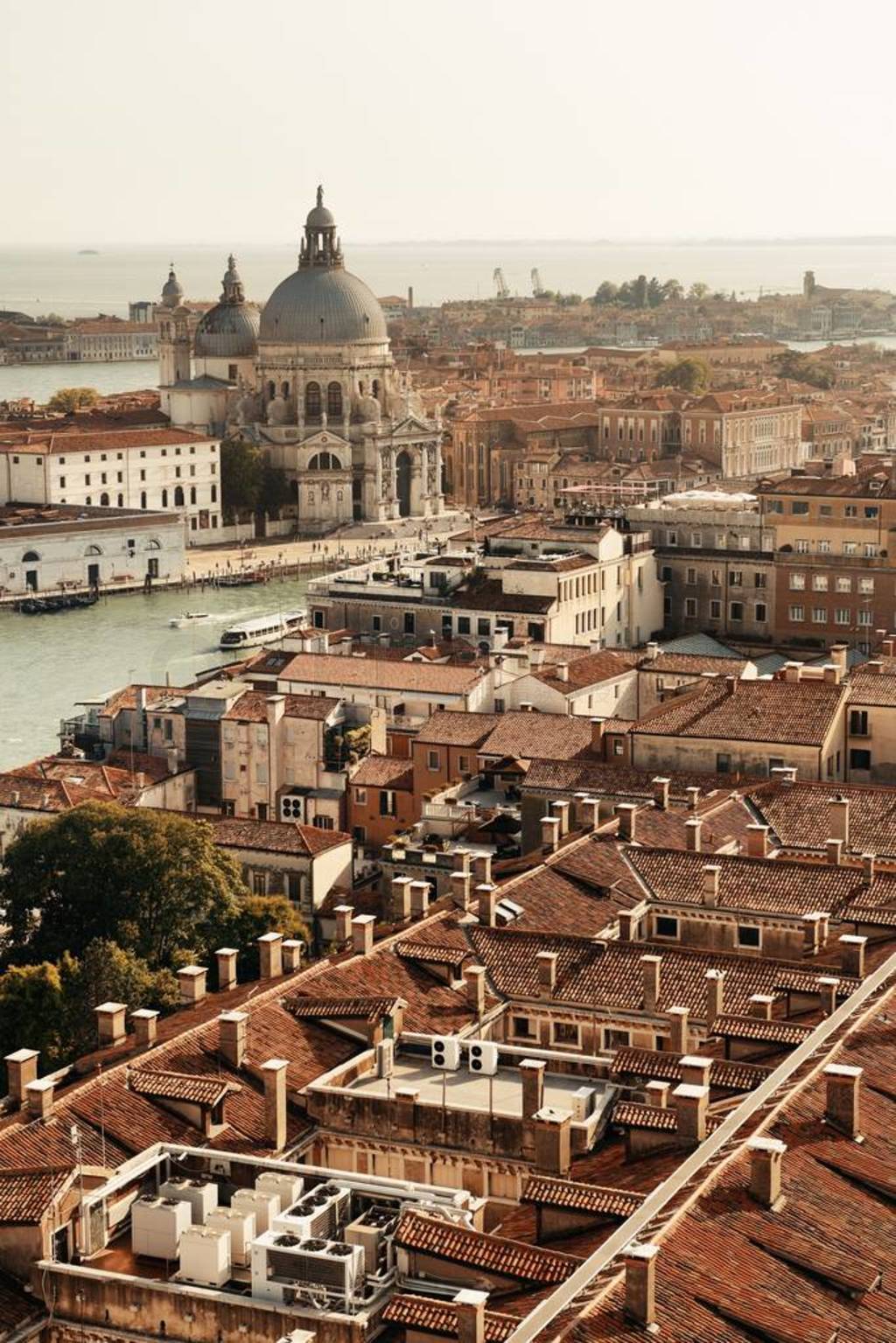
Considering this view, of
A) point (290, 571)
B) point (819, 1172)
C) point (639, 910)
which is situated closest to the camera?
point (819, 1172)

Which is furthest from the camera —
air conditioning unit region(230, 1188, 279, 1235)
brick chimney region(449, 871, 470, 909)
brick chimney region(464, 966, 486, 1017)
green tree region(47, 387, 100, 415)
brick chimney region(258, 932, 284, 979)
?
green tree region(47, 387, 100, 415)

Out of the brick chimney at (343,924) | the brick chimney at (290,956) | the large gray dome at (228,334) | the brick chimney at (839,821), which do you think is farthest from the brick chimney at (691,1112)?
the large gray dome at (228,334)

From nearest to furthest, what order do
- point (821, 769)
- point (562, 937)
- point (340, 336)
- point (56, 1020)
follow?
point (562, 937) → point (56, 1020) → point (821, 769) → point (340, 336)

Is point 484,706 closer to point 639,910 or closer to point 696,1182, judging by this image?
point 639,910

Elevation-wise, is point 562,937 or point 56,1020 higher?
point 562,937

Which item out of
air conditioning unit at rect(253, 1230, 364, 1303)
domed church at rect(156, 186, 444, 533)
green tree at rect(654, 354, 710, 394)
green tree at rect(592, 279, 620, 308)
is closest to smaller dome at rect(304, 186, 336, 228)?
domed church at rect(156, 186, 444, 533)

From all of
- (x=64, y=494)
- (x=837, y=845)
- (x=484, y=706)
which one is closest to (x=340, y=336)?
(x=64, y=494)

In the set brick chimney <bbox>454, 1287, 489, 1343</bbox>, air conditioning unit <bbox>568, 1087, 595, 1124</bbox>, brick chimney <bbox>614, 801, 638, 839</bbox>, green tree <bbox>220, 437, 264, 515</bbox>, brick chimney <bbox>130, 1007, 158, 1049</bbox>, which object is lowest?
green tree <bbox>220, 437, 264, 515</bbox>

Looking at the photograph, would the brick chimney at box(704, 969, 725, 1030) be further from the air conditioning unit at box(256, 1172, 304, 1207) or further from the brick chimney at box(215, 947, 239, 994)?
the air conditioning unit at box(256, 1172, 304, 1207)
